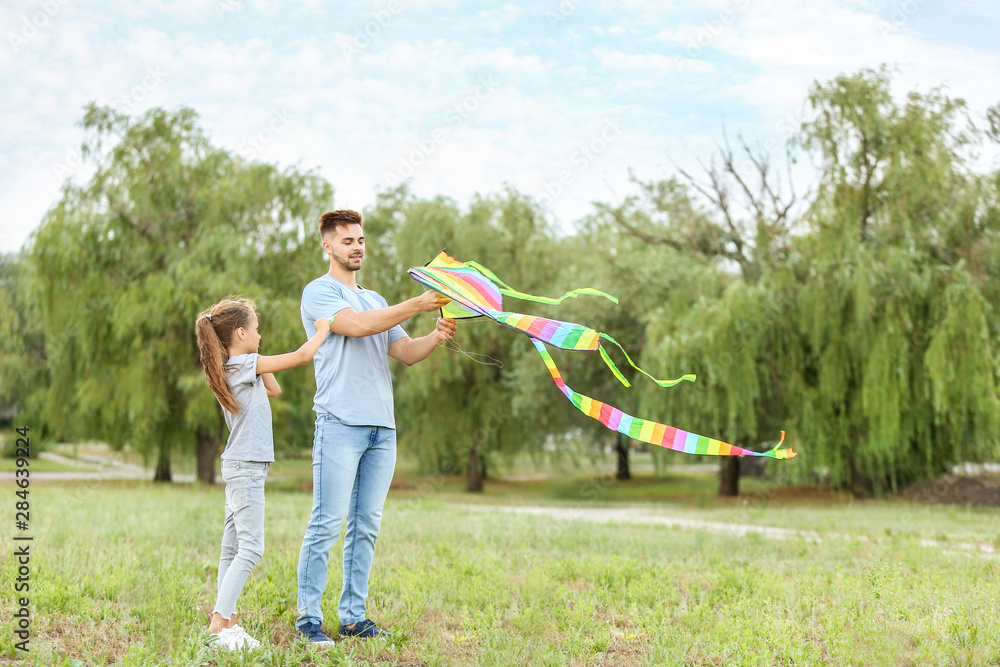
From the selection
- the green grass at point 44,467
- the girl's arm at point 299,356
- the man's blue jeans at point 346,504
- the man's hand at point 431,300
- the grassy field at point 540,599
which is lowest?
the green grass at point 44,467

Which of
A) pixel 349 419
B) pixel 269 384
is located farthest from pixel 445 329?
pixel 269 384

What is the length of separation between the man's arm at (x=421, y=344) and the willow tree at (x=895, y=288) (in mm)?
11818

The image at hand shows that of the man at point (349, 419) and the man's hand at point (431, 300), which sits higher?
the man's hand at point (431, 300)

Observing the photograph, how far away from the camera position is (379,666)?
353 centimetres

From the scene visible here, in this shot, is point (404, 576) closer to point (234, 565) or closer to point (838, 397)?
point (234, 565)

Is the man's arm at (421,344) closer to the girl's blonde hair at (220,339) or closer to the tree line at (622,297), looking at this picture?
the girl's blonde hair at (220,339)

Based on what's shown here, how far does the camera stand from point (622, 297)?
1806 cm

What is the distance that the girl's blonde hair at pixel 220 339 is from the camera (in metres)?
3.76

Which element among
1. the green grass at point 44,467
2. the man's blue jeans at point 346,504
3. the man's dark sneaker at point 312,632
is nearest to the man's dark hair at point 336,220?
the man's blue jeans at point 346,504

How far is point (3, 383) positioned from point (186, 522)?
14037 millimetres

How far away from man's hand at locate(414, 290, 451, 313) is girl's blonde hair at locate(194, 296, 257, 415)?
0.92 meters

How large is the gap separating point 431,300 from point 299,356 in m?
0.66

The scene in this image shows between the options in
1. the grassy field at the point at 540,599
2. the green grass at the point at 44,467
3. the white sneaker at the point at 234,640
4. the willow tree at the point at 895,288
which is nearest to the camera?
the white sneaker at the point at 234,640

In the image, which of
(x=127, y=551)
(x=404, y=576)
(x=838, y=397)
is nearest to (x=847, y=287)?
(x=838, y=397)
